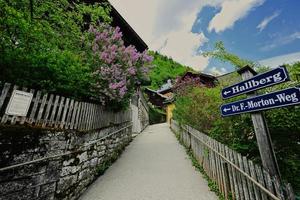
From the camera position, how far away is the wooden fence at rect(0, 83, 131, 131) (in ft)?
10.8

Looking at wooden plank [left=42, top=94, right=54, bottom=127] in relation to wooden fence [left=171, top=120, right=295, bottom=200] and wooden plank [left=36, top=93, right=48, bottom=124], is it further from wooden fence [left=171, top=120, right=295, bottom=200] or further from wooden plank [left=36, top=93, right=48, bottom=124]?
wooden fence [left=171, top=120, right=295, bottom=200]

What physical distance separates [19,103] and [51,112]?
78 cm

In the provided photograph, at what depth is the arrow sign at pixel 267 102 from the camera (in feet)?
7.89

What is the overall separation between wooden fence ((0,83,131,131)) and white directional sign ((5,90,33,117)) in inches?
4.9

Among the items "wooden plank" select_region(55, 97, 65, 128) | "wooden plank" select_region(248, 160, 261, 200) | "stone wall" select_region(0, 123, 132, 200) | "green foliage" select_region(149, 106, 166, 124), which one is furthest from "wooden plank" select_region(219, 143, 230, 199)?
"green foliage" select_region(149, 106, 166, 124)

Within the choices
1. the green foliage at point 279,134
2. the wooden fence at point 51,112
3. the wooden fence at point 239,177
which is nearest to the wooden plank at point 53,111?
the wooden fence at point 51,112

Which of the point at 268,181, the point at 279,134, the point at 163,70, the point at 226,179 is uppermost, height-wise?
the point at 163,70

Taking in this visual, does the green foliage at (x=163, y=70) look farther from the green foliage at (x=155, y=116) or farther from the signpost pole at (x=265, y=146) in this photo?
the signpost pole at (x=265, y=146)

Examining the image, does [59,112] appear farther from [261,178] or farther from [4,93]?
[261,178]

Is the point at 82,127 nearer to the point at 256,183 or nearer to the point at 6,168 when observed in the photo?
the point at 6,168

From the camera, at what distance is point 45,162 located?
3.44m

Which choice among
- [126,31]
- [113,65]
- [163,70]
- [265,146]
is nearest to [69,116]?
[113,65]

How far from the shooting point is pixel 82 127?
4.96 metres

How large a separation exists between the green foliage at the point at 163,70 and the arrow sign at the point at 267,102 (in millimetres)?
44821
